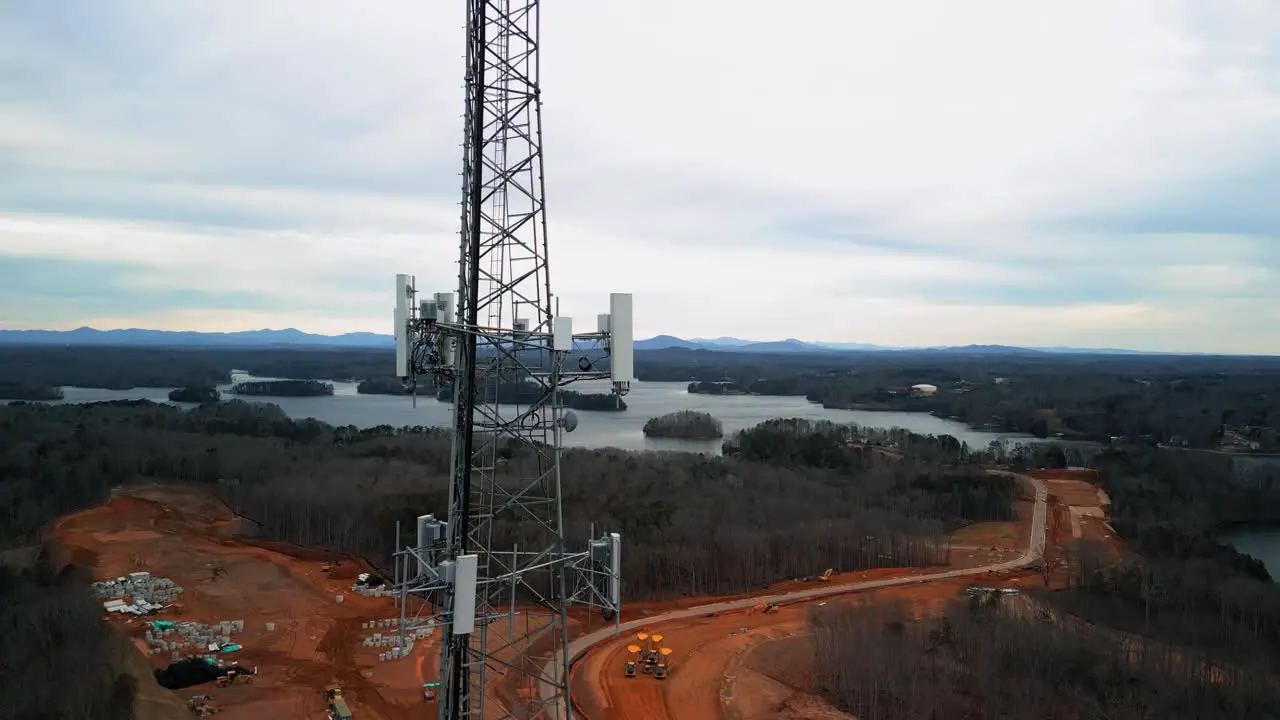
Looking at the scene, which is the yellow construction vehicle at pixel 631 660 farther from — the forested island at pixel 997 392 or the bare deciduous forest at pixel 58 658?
the forested island at pixel 997 392

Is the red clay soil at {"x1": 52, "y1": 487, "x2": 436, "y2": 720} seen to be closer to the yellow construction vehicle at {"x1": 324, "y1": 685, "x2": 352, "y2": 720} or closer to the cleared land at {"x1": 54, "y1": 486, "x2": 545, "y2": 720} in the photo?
the cleared land at {"x1": 54, "y1": 486, "x2": 545, "y2": 720}

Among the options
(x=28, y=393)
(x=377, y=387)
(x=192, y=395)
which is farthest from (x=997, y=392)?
(x=28, y=393)

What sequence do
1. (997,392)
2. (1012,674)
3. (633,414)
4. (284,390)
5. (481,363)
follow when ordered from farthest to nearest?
(284,390)
(997,392)
(633,414)
(1012,674)
(481,363)

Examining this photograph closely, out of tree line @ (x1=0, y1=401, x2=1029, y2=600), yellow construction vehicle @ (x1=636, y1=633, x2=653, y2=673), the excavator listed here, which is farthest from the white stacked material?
yellow construction vehicle @ (x1=636, y1=633, x2=653, y2=673)

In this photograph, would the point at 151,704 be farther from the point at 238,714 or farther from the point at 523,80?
the point at 523,80

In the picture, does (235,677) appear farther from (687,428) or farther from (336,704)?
(687,428)

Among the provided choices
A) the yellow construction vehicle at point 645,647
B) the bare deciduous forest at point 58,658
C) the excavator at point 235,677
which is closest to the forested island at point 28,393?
the bare deciduous forest at point 58,658
